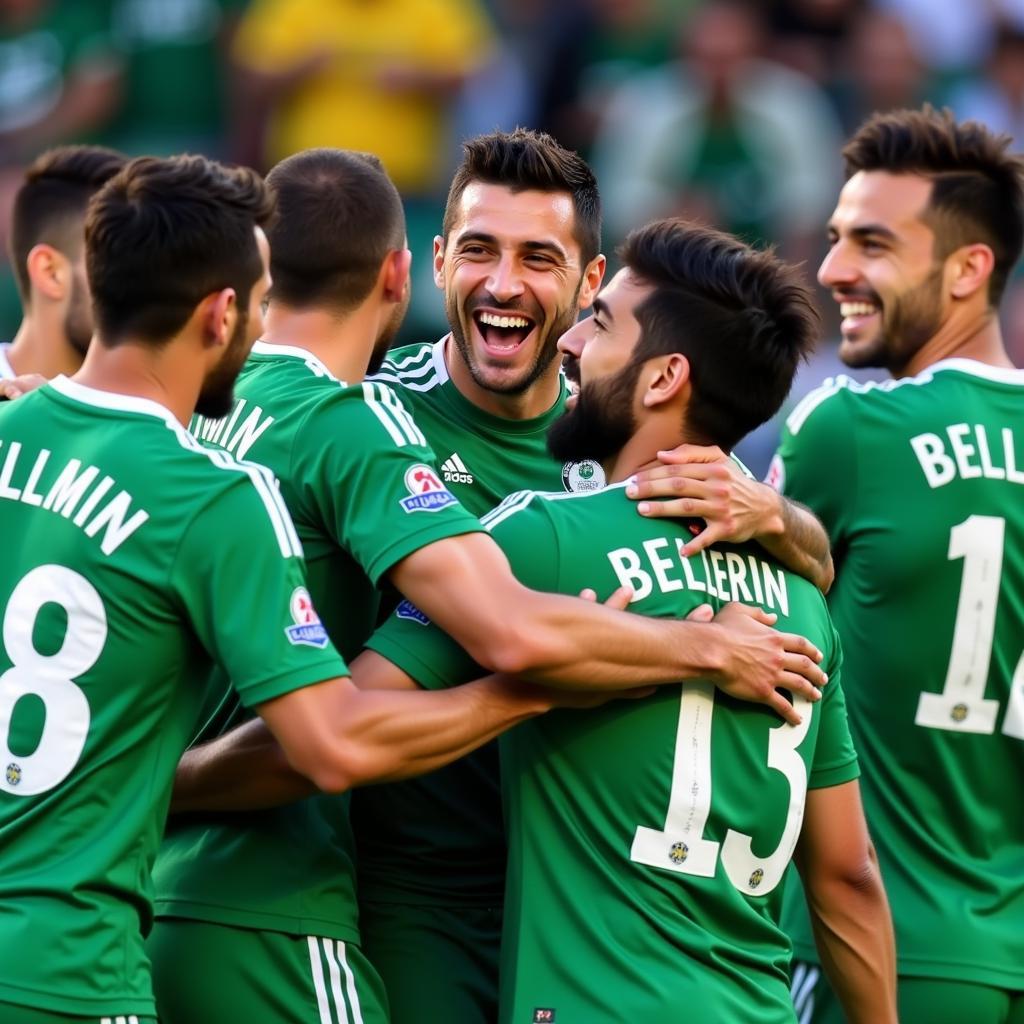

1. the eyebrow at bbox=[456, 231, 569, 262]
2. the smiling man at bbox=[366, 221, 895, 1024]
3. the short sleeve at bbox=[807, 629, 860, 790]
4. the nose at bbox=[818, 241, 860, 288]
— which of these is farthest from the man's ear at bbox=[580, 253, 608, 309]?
the short sleeve at bbox=[807, 629, 860, 790]

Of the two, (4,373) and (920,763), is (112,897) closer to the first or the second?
(920,763)

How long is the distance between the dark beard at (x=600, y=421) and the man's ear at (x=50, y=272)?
2.83 metres

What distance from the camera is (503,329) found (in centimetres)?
531

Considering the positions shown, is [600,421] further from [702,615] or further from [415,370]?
[415,370]

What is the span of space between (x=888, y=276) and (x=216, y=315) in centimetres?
253

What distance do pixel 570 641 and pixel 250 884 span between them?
105cm

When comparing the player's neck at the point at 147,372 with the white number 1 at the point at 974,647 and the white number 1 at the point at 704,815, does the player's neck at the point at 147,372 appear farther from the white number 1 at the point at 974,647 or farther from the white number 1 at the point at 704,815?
the white number 1 at the point at 974,647

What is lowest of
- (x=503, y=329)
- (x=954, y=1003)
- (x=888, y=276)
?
(x=954, y=1003)

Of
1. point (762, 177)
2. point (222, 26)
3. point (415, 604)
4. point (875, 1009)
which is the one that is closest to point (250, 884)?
point (415, 604)

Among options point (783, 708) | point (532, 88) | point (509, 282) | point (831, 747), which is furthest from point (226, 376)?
point (532, 88)

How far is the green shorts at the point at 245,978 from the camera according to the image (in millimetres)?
4344

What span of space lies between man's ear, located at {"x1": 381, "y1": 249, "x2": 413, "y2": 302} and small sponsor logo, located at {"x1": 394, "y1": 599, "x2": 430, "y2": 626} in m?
1.02

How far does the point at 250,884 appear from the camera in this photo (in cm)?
437

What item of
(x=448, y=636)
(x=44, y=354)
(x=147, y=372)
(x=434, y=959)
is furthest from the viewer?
(x=44, y=354)
